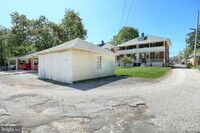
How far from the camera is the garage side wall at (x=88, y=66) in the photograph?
37.0 feet

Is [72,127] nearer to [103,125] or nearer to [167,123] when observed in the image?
[103,125]

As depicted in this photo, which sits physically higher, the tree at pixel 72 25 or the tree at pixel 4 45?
the tree at pixel 72 25

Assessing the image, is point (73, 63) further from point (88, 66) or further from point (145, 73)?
point (145, 73)

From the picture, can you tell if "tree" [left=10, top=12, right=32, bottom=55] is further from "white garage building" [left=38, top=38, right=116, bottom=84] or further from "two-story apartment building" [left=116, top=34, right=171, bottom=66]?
"two-story apartment building" [left=116, top=34, right=171, bottom=66]

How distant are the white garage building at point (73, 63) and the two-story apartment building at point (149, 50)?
1655 centimetres

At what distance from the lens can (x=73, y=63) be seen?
35.7 feet

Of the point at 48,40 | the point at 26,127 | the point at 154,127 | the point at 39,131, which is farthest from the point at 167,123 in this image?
the point at 48,40

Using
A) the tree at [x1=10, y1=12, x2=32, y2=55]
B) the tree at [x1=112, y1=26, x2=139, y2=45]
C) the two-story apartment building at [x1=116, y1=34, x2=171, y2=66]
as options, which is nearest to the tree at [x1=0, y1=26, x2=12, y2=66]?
the tree at [x1=10, y1=12, x2=32, y2=55]

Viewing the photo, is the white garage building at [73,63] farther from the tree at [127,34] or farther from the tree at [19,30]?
the tree at [127,34]

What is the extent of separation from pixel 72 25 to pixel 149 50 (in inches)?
912

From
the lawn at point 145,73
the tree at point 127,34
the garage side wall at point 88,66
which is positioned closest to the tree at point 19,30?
the lawn at point 145,73

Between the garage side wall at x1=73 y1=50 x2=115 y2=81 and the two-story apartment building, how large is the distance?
16.3m

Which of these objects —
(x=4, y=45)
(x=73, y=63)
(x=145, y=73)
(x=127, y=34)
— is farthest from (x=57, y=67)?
(x=127, y=34)

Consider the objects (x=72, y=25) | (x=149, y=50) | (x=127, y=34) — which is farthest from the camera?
(x=127, y=34)
